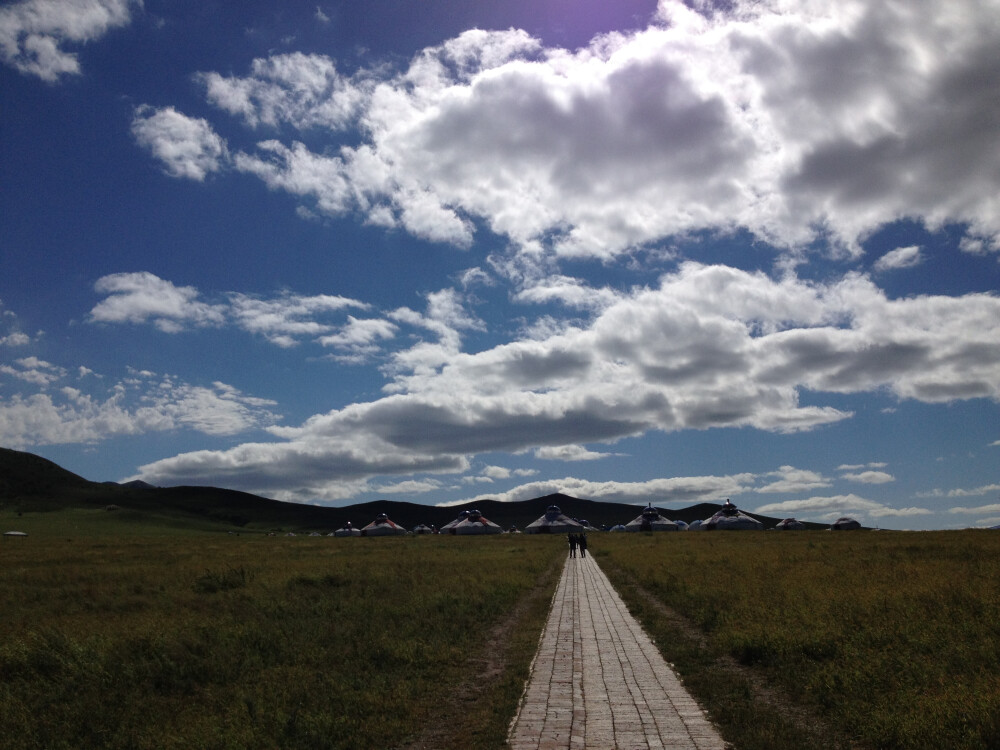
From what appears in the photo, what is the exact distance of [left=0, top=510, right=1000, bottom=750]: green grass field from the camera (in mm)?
9133

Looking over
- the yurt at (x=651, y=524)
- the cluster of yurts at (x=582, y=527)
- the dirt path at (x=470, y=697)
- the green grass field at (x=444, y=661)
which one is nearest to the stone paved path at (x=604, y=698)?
the green grass field at (x=444, y=661)

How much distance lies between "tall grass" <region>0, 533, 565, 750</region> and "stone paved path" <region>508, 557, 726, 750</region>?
455 mm

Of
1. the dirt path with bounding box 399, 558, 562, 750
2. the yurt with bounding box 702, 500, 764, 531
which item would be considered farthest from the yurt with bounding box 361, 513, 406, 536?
the dirt path with bounding box 399, 558, 562, 750

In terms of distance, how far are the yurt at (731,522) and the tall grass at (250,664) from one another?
3895 inches

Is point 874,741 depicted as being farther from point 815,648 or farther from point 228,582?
point 228,582

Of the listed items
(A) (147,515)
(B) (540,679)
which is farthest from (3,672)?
(A) (147,515)

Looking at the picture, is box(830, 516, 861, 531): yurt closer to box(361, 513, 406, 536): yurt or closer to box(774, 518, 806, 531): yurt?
box(774, 518, 806, 531): yurt

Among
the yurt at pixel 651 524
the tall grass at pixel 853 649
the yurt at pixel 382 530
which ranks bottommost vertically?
the yurt at pixel 382 530

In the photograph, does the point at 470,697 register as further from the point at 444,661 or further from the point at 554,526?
the point at 554,526

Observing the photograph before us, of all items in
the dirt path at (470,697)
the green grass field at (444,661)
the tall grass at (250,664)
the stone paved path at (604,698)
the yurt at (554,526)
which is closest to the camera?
the stone paved path at (604,698)

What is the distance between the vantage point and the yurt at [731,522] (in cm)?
11625

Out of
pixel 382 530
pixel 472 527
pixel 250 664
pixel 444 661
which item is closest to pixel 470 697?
pixel 444 661

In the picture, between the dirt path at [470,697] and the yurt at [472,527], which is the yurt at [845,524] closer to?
the yurt at [472,527]

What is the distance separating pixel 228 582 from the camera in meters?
27.4
